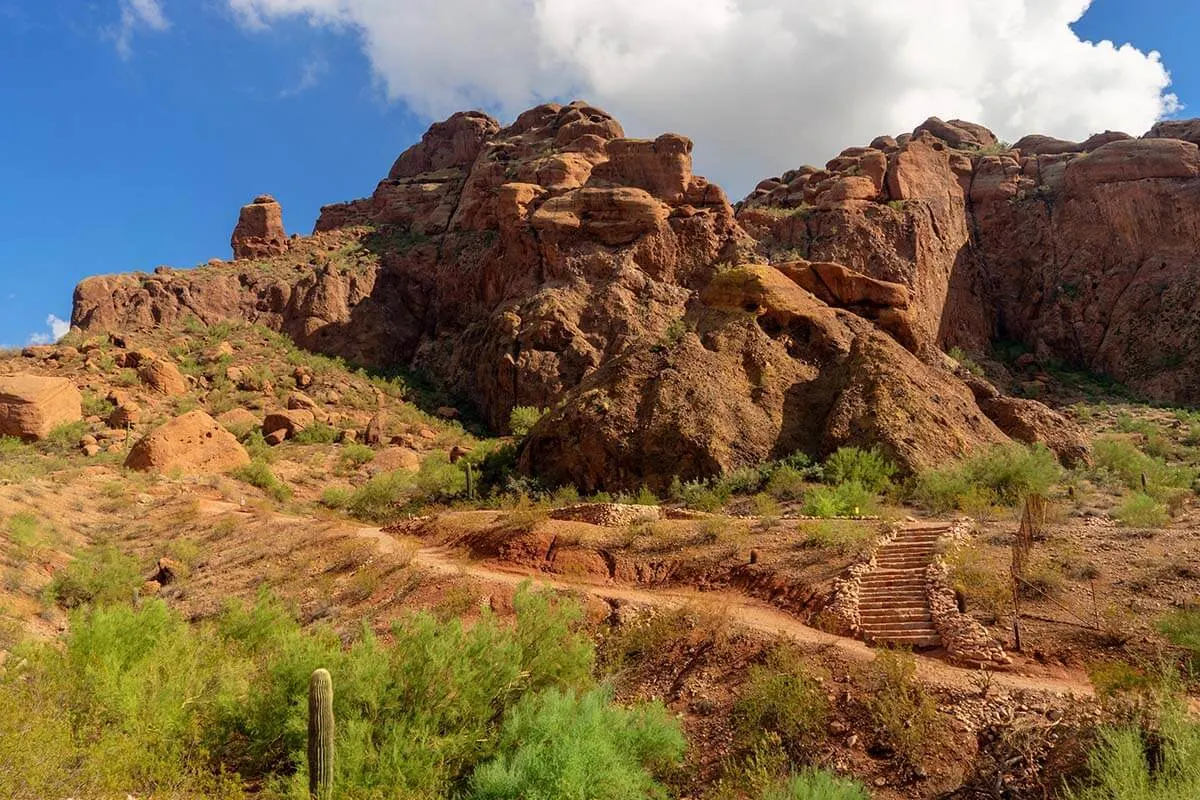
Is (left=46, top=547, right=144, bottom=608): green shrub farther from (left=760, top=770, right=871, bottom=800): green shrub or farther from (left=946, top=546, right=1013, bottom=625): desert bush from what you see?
(left=946, top=546, right=1013, bottom=625): desert bush

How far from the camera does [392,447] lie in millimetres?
29812

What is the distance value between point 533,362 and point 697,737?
26.0 metres

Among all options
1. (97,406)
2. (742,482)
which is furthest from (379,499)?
(97,406)

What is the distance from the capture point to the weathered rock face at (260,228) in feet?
156

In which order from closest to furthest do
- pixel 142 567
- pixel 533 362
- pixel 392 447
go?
pixel 142 567 < pixel 392 447 < pixel 533 362

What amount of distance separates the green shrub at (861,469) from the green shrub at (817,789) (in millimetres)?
10632

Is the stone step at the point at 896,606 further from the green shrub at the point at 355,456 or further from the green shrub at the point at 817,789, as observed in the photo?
the green shrub at the point at 355,456

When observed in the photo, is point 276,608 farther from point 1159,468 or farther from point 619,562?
point 1159,468

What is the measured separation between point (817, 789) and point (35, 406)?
30.2m

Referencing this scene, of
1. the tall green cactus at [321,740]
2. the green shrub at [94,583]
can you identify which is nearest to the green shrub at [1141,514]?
the tall green cactus at [321,740]

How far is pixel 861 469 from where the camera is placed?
1673cm

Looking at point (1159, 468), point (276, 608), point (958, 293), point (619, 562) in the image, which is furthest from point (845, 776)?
point (958, 293)

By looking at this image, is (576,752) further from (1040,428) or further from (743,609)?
(1040,428)

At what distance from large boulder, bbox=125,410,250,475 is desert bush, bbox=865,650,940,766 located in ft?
74.8
